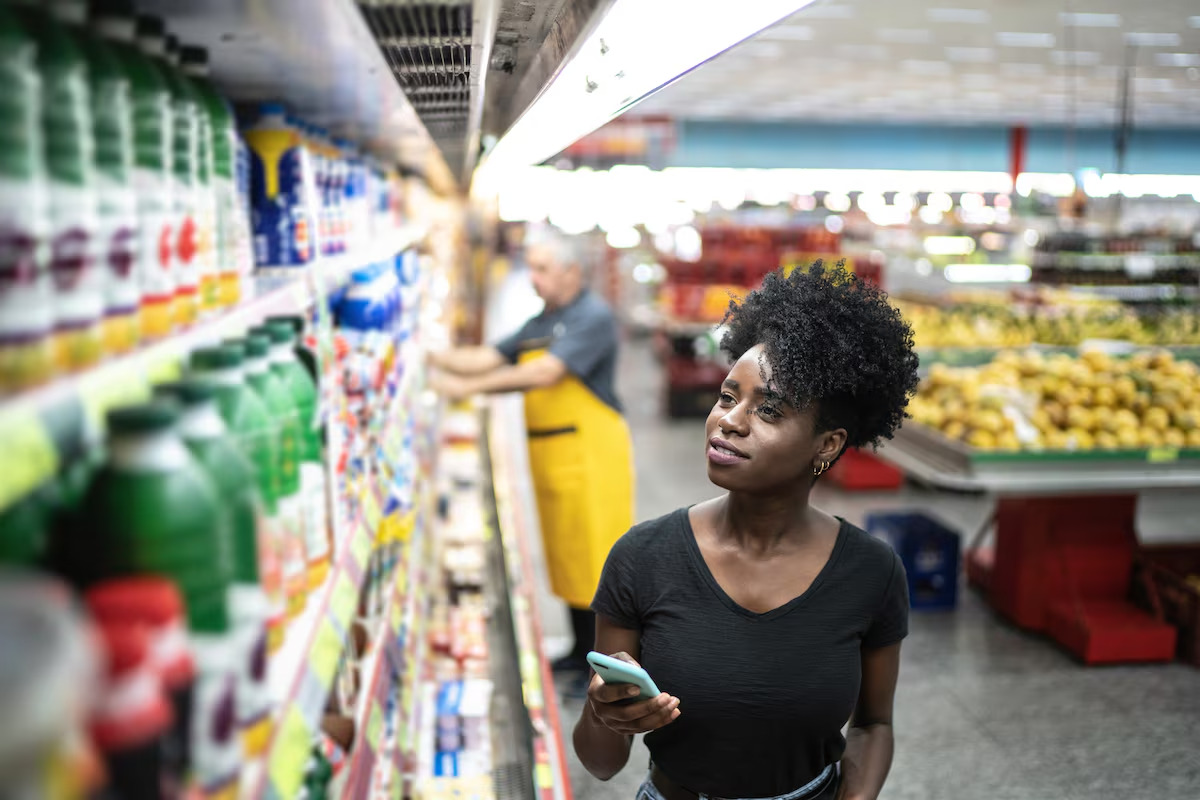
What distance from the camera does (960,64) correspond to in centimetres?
1199

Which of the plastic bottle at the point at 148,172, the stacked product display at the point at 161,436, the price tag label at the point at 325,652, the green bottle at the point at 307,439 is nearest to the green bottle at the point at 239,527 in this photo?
the stacked product display at the point at 161,436

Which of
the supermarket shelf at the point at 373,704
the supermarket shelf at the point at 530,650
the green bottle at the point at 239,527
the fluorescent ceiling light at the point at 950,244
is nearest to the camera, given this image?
the green bottle at the point at 239,527

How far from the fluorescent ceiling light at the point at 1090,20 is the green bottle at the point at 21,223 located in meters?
9.62

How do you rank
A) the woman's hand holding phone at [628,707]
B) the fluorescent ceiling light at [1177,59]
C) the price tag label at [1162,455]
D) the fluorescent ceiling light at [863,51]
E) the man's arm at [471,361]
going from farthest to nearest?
the fluorescent ceiling light at [1177,59], the fluorescent ceiling light at [863,51], the man's arm at [471,361], the price tag label at [1162,455], the woman's hand holding phone at [628,707]

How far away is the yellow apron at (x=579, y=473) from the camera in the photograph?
392cm

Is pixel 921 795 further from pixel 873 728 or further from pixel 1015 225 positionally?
pixel 1015 225

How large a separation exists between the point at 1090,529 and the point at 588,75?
376 cm

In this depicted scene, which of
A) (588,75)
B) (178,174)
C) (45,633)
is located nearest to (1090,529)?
(588,75)

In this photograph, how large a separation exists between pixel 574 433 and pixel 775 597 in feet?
7.69

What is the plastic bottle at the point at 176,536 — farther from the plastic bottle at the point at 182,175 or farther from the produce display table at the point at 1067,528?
the produce display table at the point at 1067,528

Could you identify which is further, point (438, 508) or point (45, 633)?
point (438, 508)

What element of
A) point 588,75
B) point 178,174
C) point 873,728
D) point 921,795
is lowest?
point 921,795

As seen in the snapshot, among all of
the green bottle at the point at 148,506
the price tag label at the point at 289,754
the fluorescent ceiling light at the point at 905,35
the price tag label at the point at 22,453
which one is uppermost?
the fluorescent ceiling light at the point at 905,35

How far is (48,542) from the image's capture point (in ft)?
2.19
